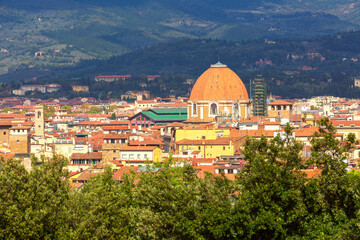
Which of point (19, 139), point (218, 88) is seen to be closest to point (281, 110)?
point (218, 88)

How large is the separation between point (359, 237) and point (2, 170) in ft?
51.5

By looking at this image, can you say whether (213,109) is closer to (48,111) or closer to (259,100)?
(259,100)

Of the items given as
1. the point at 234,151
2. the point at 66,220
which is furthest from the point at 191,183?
the point at 234,151

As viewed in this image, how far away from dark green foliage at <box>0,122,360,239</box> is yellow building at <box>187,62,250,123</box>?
2835 inches

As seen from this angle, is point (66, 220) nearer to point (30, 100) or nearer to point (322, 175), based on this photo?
point (322, 175)

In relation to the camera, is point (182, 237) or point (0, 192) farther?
point (0, 192)

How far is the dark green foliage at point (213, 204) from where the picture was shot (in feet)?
111

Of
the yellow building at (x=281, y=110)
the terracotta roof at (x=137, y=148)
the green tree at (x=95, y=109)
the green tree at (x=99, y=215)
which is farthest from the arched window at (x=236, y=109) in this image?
the green tree at (x=99, y=215)

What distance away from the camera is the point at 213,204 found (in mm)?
35250

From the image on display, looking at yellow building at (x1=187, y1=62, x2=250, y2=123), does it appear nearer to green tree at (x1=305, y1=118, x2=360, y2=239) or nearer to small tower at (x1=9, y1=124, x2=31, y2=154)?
small tower at (x1=9, y1=124, x2=31, y2=154)

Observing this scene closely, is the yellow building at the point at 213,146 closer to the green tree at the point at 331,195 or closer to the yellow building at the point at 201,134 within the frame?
the yellow building at the point at 201,134

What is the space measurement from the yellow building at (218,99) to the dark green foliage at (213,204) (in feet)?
236

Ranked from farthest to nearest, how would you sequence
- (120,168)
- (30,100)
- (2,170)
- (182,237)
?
(30,100) < (120,168) < (2,170) < (182,237)

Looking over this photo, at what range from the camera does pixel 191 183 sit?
38250 mm
